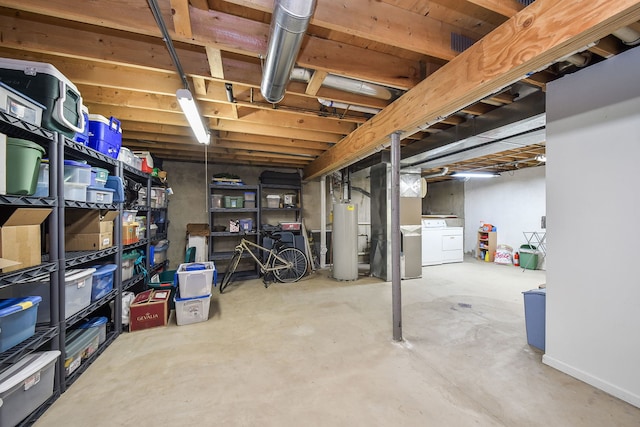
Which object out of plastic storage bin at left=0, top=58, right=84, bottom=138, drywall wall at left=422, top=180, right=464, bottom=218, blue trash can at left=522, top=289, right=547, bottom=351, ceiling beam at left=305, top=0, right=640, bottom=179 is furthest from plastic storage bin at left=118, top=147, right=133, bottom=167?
drywall wall at left=422, top=180, right=464, bottom=218

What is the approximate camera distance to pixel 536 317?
220 cm

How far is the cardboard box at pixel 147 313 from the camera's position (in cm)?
255

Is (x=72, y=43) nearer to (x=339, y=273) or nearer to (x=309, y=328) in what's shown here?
(x=309, y=328)

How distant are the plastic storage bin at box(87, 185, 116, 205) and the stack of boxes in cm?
99

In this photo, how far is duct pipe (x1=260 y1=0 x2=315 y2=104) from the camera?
1.11m

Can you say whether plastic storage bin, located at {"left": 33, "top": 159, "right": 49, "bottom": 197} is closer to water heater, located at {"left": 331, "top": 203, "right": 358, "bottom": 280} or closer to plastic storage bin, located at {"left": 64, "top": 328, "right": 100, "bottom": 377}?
plastic storage bin, located at {"left": 64, "top": 328, "right": 100, "bottom": 377}

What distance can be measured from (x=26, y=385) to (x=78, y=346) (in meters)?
0.52

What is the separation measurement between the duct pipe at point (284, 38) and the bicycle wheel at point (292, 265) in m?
3.13

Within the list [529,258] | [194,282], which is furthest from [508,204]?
[194,282]

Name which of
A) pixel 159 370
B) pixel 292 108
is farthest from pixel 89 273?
pixel 292 108

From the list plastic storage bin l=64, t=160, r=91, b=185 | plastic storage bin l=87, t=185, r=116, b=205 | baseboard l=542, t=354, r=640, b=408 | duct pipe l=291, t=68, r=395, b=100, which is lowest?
baseboard l=542, t=354, r=640, b=408

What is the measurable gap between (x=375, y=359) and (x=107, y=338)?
246 centimetres

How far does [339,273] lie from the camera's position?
14.7 ft

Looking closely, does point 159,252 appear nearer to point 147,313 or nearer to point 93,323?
point 147,313
